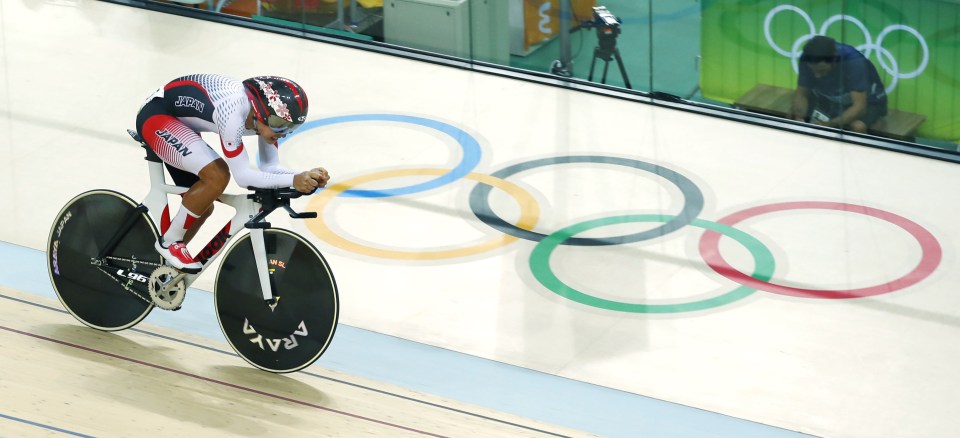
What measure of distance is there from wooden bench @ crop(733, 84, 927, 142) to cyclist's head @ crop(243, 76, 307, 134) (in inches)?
183

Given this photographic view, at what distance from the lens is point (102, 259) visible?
6395 millimetres

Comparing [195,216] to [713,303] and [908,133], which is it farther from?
[908,133]

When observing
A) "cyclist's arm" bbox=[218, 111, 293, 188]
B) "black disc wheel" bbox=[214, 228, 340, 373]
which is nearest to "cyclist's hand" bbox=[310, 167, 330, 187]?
"cyclist's arm" bbox=[218, 111, 293, 188]

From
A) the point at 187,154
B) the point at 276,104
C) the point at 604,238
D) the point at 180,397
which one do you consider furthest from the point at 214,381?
the point at 604,238

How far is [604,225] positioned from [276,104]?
304 centimetres

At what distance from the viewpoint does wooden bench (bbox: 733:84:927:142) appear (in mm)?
9266

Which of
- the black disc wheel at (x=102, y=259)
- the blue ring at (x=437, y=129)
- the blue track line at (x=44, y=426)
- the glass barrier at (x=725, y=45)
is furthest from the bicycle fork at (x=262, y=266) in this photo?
the glass barrier at (x=725, y=45)

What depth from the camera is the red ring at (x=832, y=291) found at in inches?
298

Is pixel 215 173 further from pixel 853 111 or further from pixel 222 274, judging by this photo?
pixel 853 111

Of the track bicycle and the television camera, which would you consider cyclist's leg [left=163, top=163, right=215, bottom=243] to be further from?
the television camera

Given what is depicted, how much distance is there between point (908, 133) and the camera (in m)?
9.27

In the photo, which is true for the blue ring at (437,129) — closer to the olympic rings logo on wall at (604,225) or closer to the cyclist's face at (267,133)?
the olympic rings logo on wall at (604,225)

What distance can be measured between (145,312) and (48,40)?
5.24 metres

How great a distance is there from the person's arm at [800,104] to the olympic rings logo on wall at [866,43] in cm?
14
